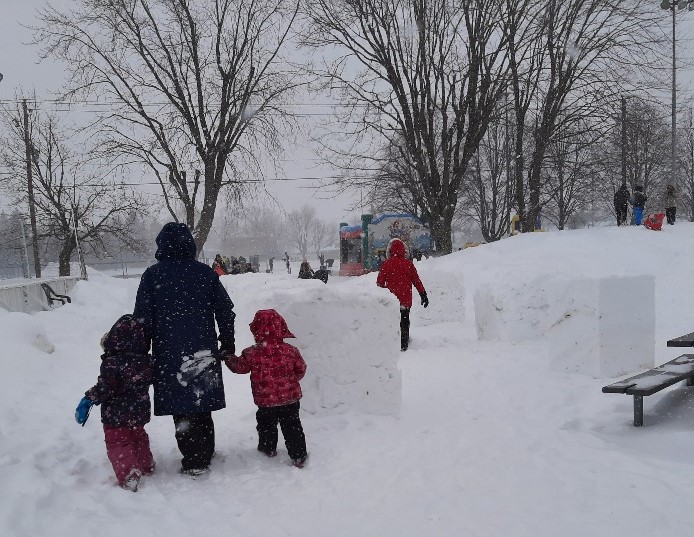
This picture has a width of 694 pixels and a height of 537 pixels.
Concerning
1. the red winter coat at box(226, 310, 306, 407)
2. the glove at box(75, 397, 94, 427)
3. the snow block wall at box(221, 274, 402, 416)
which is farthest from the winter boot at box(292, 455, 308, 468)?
the glove at box(75, 397, 94, 427)

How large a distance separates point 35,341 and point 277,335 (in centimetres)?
506

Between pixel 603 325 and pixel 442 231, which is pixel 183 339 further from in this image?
pixel 442 231

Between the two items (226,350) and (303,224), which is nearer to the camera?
(226,350)

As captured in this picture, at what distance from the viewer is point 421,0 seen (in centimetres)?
1486

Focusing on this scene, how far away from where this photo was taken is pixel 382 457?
13.3ft

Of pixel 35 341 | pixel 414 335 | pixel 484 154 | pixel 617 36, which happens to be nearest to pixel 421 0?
pixel 617 36

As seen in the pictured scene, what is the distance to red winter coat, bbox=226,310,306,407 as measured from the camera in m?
3.89

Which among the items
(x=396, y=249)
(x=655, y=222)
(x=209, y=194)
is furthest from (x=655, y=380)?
(x=655, y=222)

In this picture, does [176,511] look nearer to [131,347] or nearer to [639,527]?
[131,347]

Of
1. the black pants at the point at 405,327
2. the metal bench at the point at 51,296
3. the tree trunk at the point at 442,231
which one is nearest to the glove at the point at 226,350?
the black pants at the point at 405,327

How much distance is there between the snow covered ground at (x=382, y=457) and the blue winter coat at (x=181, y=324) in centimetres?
58

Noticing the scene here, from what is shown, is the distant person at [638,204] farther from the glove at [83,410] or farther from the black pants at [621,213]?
the glove at [83,410]

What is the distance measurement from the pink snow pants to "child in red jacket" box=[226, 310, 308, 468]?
0.76 meters

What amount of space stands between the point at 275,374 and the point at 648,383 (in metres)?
2.87
